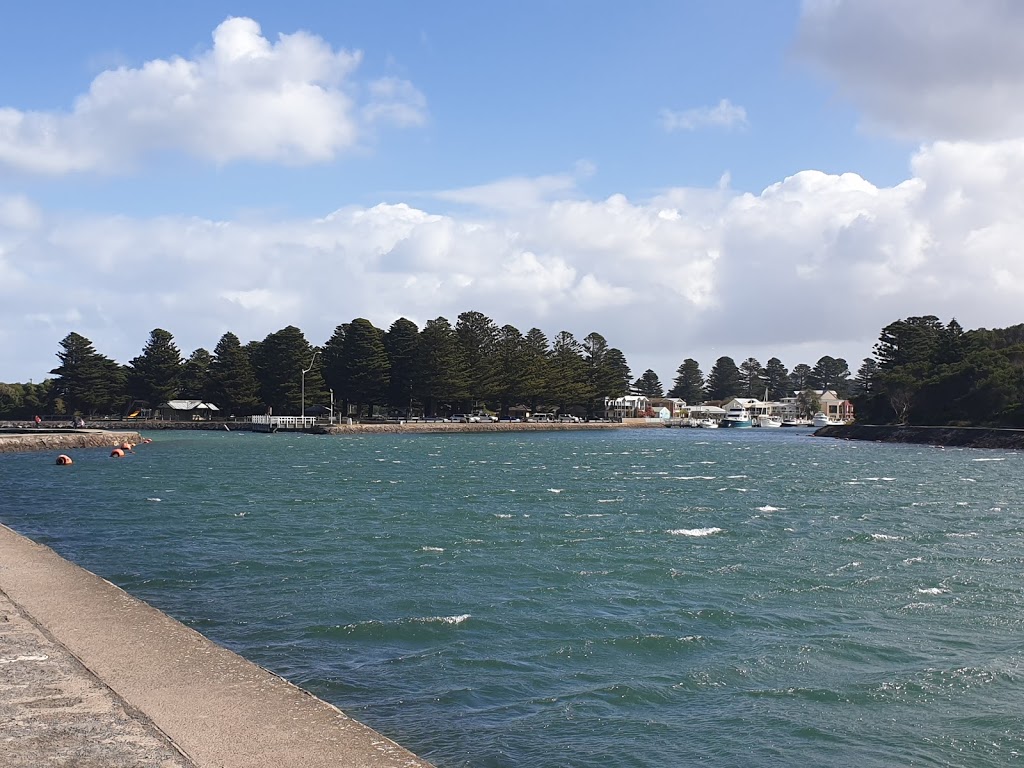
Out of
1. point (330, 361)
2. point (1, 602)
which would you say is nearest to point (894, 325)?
point (330, 361)

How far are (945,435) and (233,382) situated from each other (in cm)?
9012

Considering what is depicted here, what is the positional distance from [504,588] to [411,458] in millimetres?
47383

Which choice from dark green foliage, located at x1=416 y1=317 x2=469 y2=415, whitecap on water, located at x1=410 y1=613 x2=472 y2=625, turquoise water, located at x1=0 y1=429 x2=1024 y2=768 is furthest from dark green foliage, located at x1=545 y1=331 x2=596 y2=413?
whitecap on water, located at x1=410 y1=613 x2=472 y2=625

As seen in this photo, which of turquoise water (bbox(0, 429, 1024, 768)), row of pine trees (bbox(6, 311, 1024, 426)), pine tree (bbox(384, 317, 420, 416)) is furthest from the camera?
pine tree (bbox(384, 317, 420, 416))

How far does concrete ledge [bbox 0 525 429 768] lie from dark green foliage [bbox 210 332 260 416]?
113562mm

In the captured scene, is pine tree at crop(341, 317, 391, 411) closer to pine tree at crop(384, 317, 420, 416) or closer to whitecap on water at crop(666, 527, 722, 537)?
pine tree at crop(384, 317, 420, 416)

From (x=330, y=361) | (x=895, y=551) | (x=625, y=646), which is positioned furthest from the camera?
(x=330, y=361)

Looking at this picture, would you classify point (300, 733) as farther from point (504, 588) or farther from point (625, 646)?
point (504, 588)

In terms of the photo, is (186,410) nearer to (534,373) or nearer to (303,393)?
(303,393)

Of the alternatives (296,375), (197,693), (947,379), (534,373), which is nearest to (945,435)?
(947,379)

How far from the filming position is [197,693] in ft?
32.9

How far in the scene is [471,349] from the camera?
140250 mm

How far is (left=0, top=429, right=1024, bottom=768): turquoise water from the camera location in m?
11.2

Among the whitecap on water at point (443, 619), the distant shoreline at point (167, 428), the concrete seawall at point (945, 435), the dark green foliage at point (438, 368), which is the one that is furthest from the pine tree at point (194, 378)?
the whitecap on water at point (443, 619)
